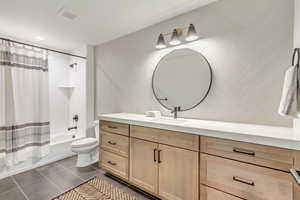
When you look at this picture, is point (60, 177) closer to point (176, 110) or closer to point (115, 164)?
point (115, 164)

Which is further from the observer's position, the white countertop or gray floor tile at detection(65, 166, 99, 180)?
gray floor tile at detection(65, 166, 99, 180)

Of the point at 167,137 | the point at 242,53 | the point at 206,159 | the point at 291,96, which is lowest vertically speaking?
the point at 206,159

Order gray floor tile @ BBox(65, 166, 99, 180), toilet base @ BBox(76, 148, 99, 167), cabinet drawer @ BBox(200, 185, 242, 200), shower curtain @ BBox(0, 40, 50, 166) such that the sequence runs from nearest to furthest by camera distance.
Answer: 1. cabinet drawer @ BBox(200, 185, 242, 200)
2. gray floor tile @ BBox(65, 166, 99, 180)
3. shower curtain @ BBox(0, 40, 50, 166)
4. toilet base @ BBox(76, 148, 99, 167)

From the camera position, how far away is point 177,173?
5.17 feet

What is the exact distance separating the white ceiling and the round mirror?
60 centimetres

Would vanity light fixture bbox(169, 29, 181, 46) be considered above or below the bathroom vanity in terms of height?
above

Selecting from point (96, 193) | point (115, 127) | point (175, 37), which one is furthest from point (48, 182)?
point (175, 37)

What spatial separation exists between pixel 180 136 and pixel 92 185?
1.50m

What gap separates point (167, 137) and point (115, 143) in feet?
3.02

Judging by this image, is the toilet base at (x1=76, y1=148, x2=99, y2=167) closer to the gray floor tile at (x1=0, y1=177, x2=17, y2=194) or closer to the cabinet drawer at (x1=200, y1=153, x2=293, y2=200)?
the gray floor tile at (x1=0, y1=177, x2=17, y2=194)

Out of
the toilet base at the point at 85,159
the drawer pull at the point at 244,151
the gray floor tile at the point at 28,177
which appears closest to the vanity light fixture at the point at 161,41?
the drawer pull at the point at 244,151

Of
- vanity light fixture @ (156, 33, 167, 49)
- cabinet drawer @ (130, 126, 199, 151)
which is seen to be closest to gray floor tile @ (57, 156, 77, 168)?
cabinet drawer @ (130, 126, 199, 151)

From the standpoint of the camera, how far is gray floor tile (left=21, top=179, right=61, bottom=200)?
1.88 meters

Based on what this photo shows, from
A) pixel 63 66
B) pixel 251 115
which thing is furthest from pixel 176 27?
pixel 63 66
